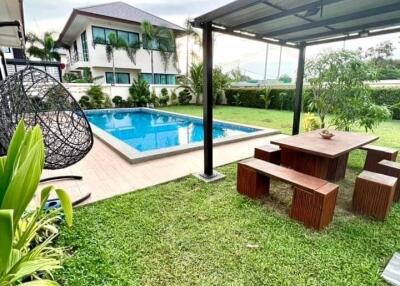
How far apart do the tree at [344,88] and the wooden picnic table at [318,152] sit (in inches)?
28.2

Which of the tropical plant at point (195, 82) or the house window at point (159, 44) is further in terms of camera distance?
the house window at point (159, 44)

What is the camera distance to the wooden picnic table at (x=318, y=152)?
144 inches

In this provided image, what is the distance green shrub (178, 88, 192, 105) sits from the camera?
59.8ft

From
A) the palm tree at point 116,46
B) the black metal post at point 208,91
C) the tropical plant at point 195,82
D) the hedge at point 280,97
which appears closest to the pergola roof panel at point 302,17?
the black metal post at point 208,91

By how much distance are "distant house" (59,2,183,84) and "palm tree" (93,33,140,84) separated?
231 mm

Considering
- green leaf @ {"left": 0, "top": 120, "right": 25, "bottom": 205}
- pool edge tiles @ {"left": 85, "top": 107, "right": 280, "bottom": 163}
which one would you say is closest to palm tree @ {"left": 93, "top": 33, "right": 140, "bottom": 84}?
pool edge tiles @ {"left": 85, "top": 107, "right": 280, "bottom": 163}

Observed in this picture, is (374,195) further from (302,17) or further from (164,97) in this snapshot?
(164,97)

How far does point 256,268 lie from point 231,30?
3.78 meters

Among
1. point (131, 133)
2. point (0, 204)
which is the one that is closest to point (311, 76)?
point (0, 204)

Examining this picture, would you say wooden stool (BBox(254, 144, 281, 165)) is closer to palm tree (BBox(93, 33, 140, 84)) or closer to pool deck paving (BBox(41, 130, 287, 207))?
pool deck paving (BBox(41, 130, 287, 207))

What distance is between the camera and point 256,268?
2232mm

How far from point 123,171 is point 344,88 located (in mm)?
4596

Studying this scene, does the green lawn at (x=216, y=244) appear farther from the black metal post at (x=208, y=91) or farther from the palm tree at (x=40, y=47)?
the palm tree at (x=40, y=47)

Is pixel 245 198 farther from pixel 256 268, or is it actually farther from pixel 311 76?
pixel 311 76
